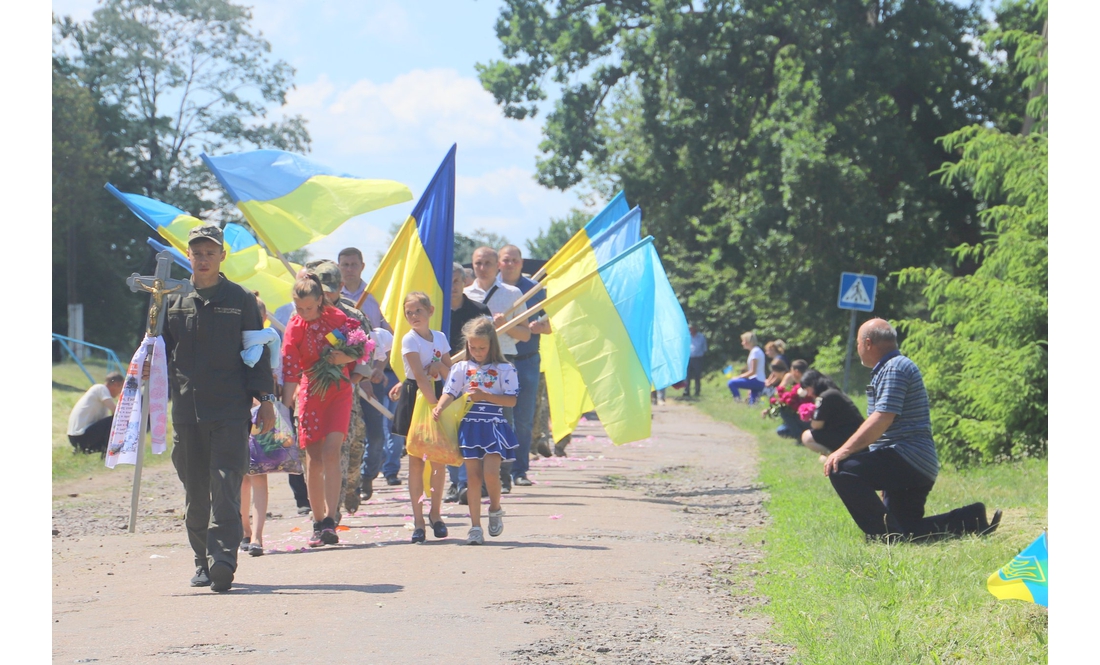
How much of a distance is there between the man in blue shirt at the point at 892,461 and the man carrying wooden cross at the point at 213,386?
3571mm

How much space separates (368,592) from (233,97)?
45923 mm

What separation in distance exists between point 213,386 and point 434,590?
1.56m

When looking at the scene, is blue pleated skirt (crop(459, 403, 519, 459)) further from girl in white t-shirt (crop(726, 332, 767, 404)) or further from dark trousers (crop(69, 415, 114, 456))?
girl in white t-shirt (crop(726, 332, 767, 404))

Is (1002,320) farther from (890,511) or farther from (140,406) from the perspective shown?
(140,406)

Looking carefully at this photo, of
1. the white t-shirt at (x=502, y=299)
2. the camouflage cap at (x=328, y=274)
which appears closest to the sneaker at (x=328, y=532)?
the camouflage cap at (x=328, y=274)

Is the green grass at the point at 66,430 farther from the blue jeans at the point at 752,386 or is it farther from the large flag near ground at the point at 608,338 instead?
the blue jeans at the point at 752,386

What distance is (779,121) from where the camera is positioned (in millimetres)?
27438

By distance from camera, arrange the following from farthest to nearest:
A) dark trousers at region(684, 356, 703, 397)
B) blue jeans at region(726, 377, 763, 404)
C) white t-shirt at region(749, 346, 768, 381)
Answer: dark trousers at region(684, 356, 703, 397), blue jeans at region(726, 377, 763, 404), white t-shirt at region(749, 346, 768, 381)

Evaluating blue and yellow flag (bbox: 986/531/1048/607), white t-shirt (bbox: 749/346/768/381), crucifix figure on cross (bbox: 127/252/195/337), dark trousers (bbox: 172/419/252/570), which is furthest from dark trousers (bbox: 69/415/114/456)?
white t-shirt (bbox: 749/346/768/381)

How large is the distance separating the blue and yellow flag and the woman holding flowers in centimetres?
436

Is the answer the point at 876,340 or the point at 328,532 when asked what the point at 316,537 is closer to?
the point at 328,532

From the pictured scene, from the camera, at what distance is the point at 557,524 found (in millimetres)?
9148

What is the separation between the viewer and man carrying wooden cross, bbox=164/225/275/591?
22.1 ft

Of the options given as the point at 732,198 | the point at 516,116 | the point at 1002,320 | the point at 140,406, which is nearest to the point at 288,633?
the point at 140,406
